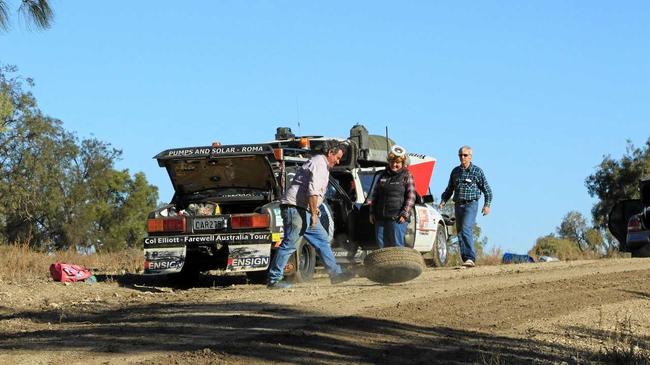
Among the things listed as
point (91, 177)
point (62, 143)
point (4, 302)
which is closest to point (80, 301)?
point (4, 302)

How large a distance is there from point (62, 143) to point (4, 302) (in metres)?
35.8

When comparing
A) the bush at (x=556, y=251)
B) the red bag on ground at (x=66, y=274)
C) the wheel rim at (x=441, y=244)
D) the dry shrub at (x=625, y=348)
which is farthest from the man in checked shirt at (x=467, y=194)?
the dry shrub at (x=625, y=348)

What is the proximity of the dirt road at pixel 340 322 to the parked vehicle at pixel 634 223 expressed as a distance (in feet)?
18.3

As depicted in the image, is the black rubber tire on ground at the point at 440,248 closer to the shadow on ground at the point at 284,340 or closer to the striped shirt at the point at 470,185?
the striped shirt at the point at 470,185

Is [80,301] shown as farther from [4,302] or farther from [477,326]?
[477,326]

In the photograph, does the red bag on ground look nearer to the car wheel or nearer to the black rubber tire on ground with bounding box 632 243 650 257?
the car wheel

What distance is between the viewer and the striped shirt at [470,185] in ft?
55.4

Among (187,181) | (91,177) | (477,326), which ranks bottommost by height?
(477,326)

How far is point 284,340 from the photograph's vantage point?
852 centimetres

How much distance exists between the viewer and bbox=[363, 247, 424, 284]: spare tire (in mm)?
13062

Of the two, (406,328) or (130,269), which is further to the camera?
(130,269)

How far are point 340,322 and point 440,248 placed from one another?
9577mm

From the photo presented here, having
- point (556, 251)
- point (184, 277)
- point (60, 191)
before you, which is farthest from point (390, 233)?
point (60, 191)

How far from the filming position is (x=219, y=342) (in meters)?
8.46
